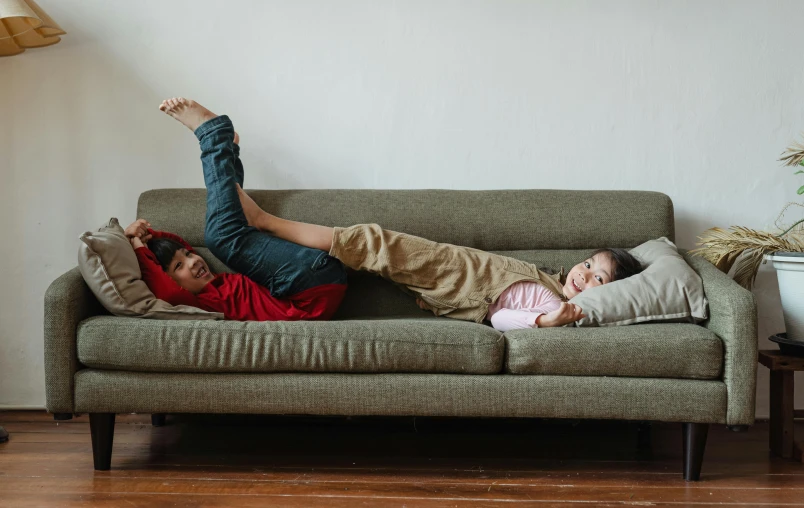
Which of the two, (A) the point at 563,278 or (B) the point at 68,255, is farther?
(B) the point at 68,255

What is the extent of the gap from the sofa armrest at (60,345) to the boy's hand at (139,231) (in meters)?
0.34

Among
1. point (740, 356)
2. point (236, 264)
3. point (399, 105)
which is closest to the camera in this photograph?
point (740, 356)

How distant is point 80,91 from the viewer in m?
2.99

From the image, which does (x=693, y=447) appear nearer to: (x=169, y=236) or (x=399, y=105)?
(x=399, y=105)

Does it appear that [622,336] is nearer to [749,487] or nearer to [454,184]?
[749,487]

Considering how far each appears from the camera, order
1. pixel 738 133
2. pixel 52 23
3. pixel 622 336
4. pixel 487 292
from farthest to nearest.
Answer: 1. pixel 738 133
2. pixel 52 23
3. pixel 487 292
4. pixel 622 336

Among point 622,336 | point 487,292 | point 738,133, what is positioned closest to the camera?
point 622,336

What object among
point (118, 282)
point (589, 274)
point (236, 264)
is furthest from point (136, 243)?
point (589, 274)

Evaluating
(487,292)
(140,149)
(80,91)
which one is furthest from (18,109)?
(487,292)

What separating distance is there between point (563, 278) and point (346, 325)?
87cm

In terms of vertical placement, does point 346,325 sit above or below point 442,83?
below

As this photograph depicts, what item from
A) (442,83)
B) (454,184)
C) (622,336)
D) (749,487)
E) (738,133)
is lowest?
(749,487)

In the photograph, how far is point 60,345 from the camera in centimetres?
211

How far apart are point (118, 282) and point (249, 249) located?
1.49ft
